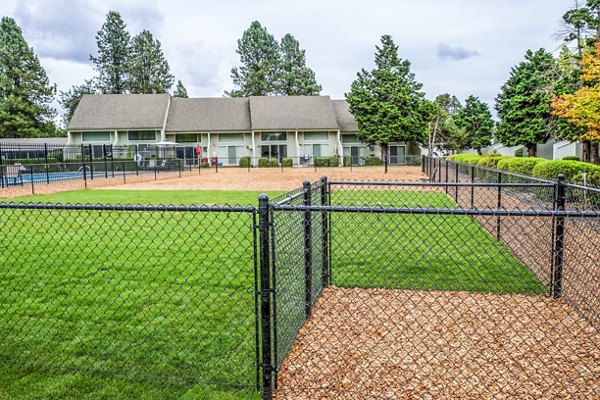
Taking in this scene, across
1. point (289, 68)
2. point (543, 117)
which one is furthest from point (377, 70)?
point (289, 68)

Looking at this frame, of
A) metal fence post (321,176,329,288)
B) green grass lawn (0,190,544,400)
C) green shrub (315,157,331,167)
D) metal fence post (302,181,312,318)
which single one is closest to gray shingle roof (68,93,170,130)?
green shrub (315,157,331,167)

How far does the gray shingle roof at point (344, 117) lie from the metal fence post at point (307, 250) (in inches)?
1461

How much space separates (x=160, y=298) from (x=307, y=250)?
1759 mm

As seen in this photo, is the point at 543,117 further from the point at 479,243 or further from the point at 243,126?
the point at 479,243

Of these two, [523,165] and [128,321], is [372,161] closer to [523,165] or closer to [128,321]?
[523,165]

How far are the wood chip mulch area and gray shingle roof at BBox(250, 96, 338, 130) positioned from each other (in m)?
35.7

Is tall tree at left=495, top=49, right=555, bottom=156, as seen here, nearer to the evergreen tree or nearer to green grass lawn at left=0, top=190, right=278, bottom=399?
green grass lawn at left=0, top=190, right=278, bottom=399

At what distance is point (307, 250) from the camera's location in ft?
14.3

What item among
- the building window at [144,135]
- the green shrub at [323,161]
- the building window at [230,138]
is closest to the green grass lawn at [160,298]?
the green shrub at [323,161]

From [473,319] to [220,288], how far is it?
2.62 m

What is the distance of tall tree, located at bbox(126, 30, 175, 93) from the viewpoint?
5956 centimetres

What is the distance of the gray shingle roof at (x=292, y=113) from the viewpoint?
131ft

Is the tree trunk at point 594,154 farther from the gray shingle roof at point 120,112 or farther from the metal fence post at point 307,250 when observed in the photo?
the gray shingle roof at point 120,112

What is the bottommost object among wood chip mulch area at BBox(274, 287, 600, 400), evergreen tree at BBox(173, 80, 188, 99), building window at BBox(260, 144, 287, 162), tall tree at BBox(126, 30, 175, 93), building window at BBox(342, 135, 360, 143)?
wood chip mulch area at BBox(274, 287, 600, 400)
